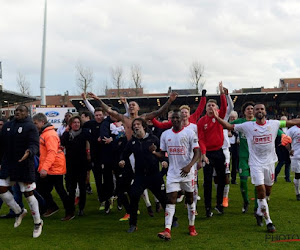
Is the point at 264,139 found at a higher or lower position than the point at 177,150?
higher

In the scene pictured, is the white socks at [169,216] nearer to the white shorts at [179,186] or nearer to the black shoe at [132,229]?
the white shorts at [179,186]

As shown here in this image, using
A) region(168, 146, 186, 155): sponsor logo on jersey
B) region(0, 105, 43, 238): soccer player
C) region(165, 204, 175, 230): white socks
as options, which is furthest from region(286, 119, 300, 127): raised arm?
region(0, 105, 43, 238): soccer player

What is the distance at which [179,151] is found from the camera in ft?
17.8

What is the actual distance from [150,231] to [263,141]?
2.46m

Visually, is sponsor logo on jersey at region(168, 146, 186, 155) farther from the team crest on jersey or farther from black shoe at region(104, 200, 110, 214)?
black shoe at region(104, 200, 110, 214)

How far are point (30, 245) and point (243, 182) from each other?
4200 mm

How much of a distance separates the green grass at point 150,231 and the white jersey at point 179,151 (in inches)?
39.1

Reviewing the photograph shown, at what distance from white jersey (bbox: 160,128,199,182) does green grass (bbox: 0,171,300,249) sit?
99 cm

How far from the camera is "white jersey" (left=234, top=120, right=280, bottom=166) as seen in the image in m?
5.74

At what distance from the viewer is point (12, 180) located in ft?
19.1

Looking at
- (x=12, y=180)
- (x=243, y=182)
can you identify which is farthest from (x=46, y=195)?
(x=243, y=182)

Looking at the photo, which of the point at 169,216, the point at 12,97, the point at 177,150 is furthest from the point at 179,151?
the point at 12,97

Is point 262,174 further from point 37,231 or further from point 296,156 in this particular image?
point 37,231

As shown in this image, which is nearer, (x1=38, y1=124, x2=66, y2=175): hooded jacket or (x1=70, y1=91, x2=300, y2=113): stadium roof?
(x1=38, y1=124, x2=66, y2=175): hooded jacket
